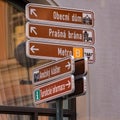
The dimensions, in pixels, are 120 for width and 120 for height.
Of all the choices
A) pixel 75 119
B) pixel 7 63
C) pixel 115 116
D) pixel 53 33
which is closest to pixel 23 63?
pixel 7 63

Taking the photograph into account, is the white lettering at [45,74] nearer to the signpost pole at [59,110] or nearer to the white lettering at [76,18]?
the signpost pole at [59,110]

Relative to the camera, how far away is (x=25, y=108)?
28.4 ft

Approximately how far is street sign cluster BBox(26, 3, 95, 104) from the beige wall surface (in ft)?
11.4

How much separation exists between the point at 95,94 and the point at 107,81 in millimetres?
396

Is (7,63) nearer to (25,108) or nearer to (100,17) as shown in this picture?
(25,108)

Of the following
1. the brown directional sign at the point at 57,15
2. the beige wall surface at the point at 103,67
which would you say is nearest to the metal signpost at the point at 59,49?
the brown directional sign at the point at 57,15

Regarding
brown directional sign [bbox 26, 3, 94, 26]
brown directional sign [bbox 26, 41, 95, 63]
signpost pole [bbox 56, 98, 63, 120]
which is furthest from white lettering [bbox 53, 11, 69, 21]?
signpost pole [bbox 56, 98, 63, 120]

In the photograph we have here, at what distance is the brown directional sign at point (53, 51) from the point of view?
5410mm

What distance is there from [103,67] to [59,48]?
403 centimetres

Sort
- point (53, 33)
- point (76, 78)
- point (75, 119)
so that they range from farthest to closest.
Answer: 1. point (75, 119)
2. point (53, 33)
3. point (76, 78)

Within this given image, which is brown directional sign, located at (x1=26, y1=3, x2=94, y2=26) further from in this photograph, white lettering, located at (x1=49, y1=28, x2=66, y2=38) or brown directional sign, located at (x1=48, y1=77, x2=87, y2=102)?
brown directional sign, located at (x1=48, y1=77, x2=87, y2=102)

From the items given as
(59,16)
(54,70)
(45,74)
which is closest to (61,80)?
(54,70)

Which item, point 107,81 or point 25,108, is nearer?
point 25,108

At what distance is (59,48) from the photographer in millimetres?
5562
